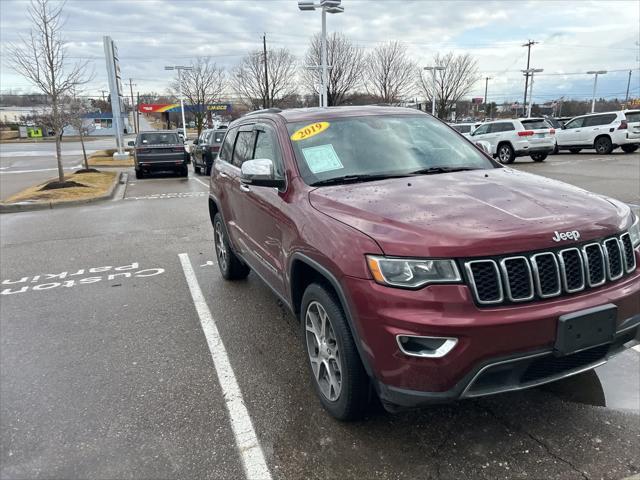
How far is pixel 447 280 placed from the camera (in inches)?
87.7

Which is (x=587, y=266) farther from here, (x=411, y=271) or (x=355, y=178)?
(x=355, y=178)

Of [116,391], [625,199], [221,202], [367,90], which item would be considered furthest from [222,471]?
[367,90]

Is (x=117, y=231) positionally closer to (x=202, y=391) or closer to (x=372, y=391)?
(x=202, y=391)

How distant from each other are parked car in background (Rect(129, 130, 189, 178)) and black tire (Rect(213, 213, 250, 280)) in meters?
12.8

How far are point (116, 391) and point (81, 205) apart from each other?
9829 millimetres

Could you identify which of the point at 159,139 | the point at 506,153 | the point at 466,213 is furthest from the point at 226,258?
the point at 506,153

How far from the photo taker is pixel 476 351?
7.16ft

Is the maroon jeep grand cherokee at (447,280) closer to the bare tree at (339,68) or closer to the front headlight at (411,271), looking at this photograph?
the front headlight at (411,271)

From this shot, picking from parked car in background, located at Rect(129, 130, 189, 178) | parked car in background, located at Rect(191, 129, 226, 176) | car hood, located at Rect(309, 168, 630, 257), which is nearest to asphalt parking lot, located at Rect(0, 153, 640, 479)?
car hood, located at Rect(309, 168, 630, 257)

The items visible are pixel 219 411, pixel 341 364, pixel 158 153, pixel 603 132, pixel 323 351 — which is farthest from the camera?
pixel 603 132

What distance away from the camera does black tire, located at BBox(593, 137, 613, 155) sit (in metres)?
20.8

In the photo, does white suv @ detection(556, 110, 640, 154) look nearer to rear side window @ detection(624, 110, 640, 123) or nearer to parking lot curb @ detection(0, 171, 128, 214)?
rear side window @ detection(624, 110, 640, 123)

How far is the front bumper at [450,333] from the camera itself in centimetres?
218

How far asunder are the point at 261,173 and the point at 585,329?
2.13m
